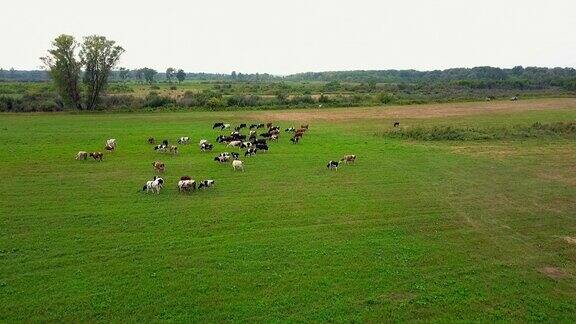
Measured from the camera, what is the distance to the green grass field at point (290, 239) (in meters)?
12.1

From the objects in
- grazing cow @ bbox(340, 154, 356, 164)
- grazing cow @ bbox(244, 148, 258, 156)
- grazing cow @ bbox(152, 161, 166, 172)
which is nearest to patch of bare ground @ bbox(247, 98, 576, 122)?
grazing cow @ bbox(244, 148, 258, 156)

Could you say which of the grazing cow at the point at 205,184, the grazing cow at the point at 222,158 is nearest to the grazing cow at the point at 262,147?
the grazing cow at the point at 222,158

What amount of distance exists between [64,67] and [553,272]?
65.0 meters

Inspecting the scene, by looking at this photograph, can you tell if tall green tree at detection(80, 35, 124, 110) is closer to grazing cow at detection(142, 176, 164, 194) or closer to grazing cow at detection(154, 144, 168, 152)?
grazing cow at detection(154, 144, 168, 152)

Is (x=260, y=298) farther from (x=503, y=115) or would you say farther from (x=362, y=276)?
(x=503, y=115)

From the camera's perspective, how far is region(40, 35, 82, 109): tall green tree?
62188 millimetres

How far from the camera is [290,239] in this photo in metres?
16.4

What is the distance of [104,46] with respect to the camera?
6462 centimetres

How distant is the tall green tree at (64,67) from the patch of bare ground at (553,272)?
6411 cm

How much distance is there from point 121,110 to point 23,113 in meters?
12.1

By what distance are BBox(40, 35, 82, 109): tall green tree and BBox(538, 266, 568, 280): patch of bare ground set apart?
6411 centimetres

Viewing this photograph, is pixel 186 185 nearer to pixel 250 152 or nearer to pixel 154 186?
pixel 154 186

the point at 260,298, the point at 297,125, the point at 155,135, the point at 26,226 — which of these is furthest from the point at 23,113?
the point at 260,298

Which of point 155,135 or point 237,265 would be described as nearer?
point 237,265
